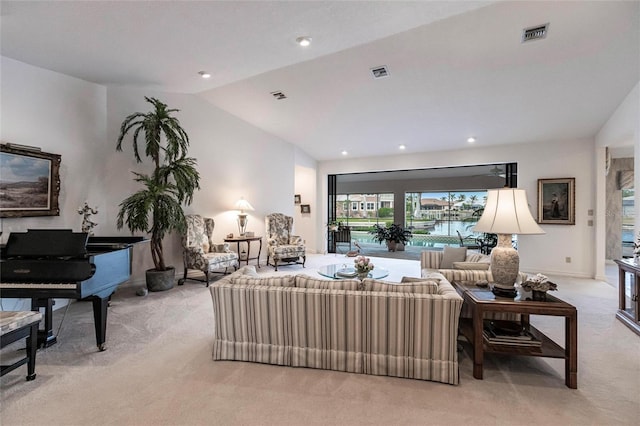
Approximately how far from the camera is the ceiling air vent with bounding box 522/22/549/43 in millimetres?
3273

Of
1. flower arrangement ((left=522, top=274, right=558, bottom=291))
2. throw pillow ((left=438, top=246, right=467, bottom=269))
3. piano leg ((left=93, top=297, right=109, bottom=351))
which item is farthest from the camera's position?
throw pillow ((left=438, top=246, right=467, bottom=269))

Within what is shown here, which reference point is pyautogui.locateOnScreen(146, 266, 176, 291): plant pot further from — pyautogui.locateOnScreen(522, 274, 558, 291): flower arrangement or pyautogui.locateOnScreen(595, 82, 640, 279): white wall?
pyautogui.locateOnScreen(595, 82, 640, 279): white wall

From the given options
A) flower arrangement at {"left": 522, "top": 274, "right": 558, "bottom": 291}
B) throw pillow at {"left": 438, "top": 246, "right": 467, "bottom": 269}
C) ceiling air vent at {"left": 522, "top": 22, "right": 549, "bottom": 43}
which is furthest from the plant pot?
ceiling air vent at {"left": 522, "top": 22, "right": 549, "bottom": 43}

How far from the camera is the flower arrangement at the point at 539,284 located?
2.30 m

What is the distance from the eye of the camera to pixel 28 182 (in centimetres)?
362

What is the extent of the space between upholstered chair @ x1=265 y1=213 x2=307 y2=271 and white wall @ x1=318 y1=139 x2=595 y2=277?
450cm

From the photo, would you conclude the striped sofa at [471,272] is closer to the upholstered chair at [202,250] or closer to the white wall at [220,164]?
the upholstered chair at [202,250]

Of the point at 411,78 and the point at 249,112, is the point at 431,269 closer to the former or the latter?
the point at 411,78

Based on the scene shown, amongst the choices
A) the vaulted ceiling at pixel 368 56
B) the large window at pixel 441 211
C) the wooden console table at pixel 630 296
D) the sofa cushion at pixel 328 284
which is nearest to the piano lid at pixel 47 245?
the sofa cushion at pixel 328 284

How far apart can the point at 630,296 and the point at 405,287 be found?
3.28m

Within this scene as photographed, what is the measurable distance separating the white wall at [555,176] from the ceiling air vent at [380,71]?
363 cm

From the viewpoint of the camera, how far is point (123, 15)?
2785 mm

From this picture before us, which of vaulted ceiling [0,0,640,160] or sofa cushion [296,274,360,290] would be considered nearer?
sofa cushion [296,274,360,290]

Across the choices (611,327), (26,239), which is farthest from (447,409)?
(26,239)
